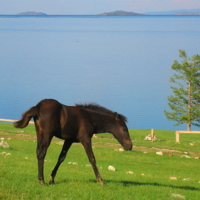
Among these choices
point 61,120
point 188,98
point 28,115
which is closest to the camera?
point 28,115

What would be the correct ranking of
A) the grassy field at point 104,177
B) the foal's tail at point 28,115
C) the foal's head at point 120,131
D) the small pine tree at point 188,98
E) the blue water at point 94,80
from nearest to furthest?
the grassy field at point 104,177 → the foal's tail at point 28,115 → the foal's head at point 120,131 → the small pine tree at point 188,98 → the blue water at point 94,80

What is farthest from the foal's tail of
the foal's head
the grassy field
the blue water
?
the blue water

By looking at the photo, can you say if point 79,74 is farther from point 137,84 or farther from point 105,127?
point 105,127

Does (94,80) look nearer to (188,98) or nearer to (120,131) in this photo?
(188,98)

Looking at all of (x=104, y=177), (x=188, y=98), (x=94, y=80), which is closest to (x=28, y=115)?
(x=104, y=177)

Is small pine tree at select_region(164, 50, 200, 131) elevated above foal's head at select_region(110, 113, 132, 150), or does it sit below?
below

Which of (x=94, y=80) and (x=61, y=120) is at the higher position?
(x=61, y=120)

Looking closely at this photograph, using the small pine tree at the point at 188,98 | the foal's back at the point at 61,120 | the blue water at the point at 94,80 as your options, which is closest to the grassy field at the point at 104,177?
the foal's back at the point at 61,120

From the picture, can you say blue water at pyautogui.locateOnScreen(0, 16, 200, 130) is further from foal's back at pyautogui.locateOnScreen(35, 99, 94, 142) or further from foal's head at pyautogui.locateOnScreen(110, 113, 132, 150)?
foal's back at pyautogui.locateOnScreen(35, 99, 94, 142)

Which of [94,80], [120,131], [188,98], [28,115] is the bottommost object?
[94,80]

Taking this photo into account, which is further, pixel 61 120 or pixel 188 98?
pixel 188 98

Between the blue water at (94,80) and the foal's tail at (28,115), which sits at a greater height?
the foal's tail at (28,115)

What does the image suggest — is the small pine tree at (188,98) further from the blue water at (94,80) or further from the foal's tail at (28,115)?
the foal's tail at (28,115)

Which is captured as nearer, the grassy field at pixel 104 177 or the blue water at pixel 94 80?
the grassy field at pixel 104 177
